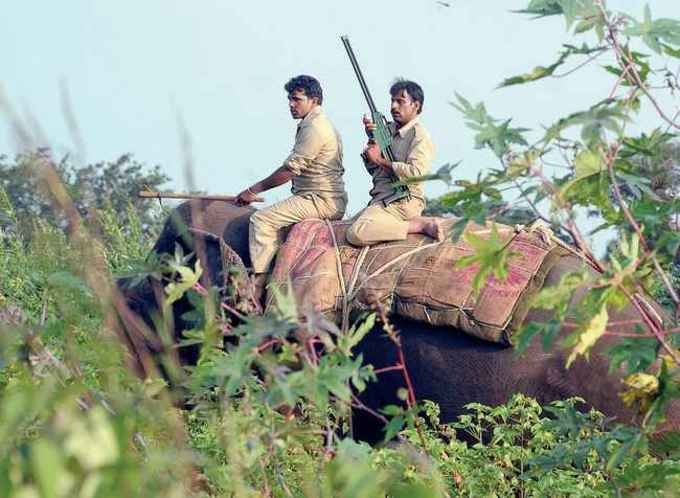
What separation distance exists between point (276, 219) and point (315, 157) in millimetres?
586

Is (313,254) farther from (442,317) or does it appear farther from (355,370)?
(355,370)

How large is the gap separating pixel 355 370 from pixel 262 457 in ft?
1.66

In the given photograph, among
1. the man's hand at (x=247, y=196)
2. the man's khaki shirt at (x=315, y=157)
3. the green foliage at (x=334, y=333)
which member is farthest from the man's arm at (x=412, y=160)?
the green foliage at (x=334, y=333)

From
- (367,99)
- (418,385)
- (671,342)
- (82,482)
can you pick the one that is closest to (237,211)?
(367,99)

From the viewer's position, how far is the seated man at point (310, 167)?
Result: 8.84 m

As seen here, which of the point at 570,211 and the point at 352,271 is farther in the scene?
the point at 352,271

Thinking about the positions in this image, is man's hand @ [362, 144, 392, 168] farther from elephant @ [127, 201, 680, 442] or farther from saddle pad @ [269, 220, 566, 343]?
elephant @ [127, 201, 680, 442]

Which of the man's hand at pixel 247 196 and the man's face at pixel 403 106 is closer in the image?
the man's face at pixel 403 106

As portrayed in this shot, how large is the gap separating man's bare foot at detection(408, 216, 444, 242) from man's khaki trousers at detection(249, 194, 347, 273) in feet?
2.85

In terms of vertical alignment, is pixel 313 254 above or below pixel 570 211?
below

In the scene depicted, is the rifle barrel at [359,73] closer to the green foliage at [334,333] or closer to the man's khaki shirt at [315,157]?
the man's khaki shirt at [315,157]

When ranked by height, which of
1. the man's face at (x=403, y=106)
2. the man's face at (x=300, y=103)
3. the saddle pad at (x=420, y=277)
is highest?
the man's face at (x=300, y=103)

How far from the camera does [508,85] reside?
3.36 metres

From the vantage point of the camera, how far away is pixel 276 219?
866cm
